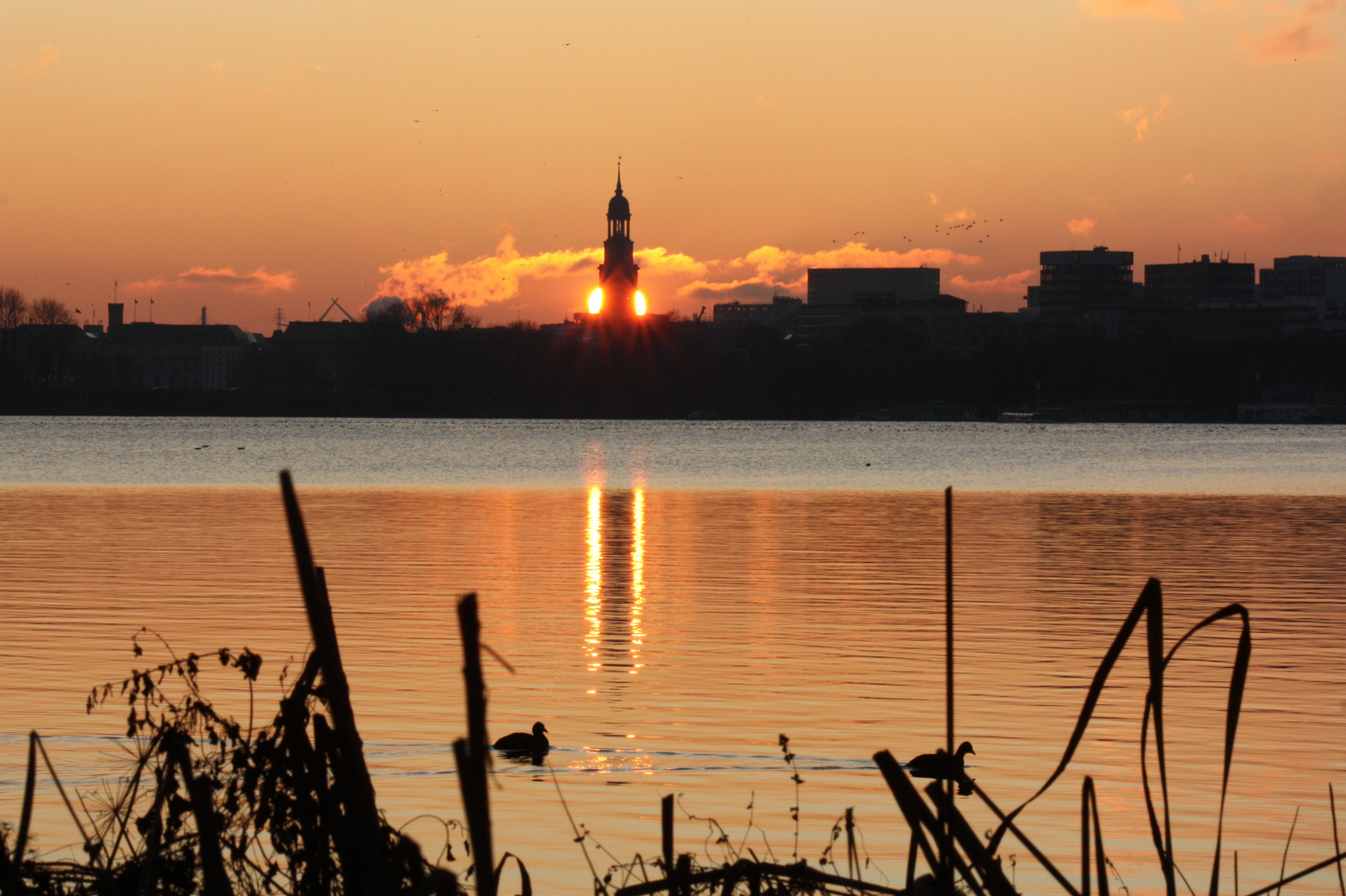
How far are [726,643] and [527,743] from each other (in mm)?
6984

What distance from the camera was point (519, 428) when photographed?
167 m

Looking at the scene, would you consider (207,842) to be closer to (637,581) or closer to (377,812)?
(377,812)

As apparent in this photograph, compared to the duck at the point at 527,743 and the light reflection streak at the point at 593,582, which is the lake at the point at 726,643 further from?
the duck at the point at 527,743

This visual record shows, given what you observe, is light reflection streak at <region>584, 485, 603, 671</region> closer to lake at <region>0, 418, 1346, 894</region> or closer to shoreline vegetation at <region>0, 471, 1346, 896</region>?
lake at <region>0, 418, 1346, 894</region>

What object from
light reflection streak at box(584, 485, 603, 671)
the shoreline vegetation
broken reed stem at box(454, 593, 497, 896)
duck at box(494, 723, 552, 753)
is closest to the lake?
light reflection streak at box(584, 485, 603, 671)

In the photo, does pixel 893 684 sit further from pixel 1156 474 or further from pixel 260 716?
pixel 1156 474

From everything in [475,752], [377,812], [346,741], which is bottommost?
[377,812]

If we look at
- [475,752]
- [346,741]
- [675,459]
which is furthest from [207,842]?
[675,459]

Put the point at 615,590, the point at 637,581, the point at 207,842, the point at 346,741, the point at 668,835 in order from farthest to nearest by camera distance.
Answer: the point at 637,581 → the point at 615,590 → the point at 668,835 → the point at 207,842 → the point at 346,741

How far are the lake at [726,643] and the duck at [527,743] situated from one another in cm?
35

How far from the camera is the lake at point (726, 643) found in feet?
39.1

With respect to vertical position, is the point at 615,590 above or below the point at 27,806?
below

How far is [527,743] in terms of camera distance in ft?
43.8

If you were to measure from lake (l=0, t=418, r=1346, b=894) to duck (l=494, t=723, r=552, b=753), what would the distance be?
0.35m
